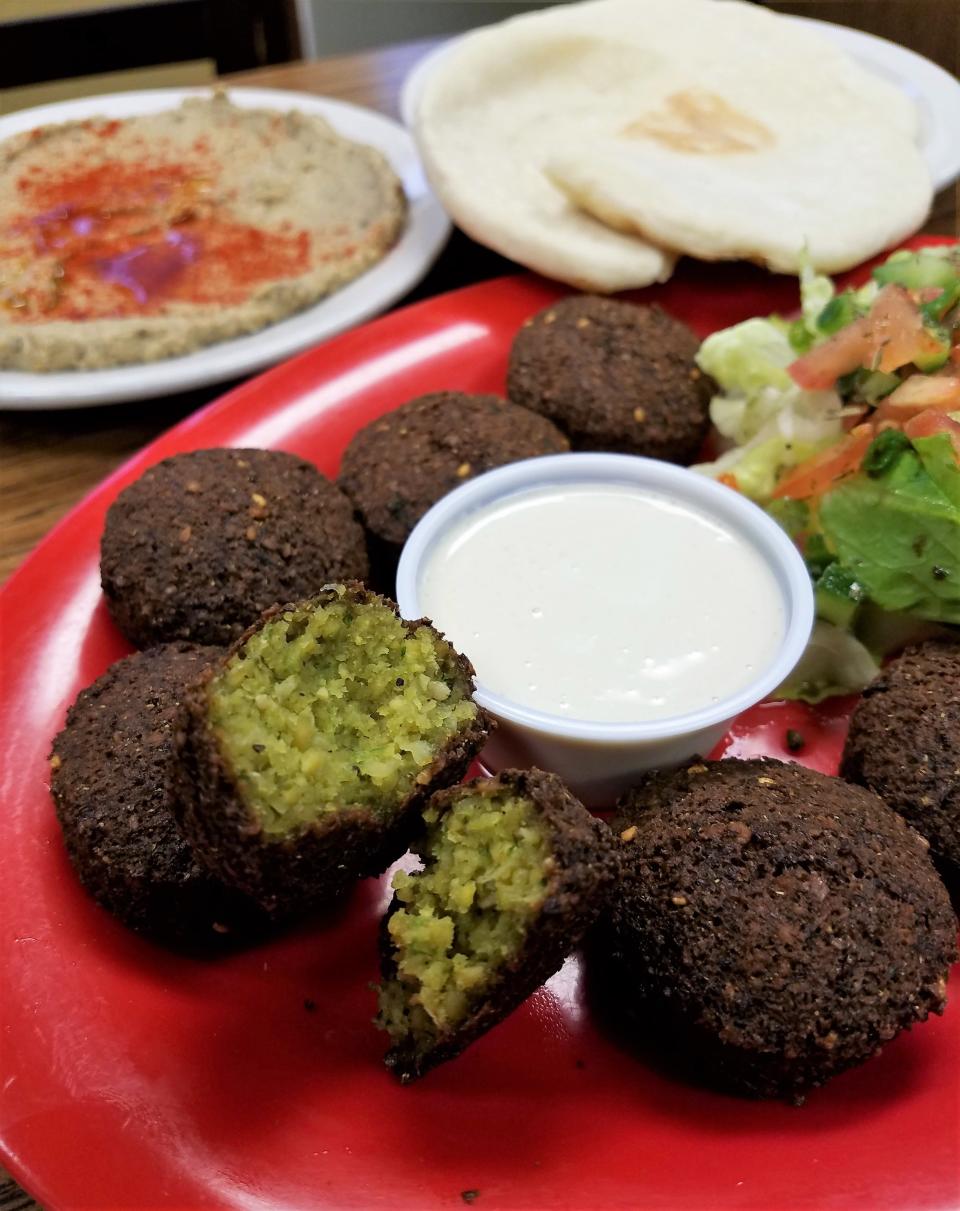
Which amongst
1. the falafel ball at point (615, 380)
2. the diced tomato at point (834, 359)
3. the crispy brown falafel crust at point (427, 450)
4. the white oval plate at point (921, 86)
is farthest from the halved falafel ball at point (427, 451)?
the white oval plate at point (921, 86)

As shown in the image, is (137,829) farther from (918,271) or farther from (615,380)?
(918,271)

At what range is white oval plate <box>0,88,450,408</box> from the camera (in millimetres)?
3281

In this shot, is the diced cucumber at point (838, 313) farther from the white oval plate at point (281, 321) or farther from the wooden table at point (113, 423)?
the white oval plate at point (281, 321)

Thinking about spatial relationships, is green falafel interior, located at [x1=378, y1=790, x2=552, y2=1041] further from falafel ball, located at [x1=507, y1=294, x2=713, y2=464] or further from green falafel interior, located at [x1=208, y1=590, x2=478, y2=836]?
falafel ball, located at [x1=507, y1=294, x2=713, y2=464]

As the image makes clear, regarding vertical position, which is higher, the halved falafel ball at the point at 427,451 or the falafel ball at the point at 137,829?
the halved falafel ball at the point at 427,451

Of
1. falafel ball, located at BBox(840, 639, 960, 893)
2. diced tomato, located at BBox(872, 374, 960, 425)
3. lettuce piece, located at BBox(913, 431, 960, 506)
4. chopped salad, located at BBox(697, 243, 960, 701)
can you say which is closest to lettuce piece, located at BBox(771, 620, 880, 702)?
chopped salad, located at BBox(697, 243, 960, 701)

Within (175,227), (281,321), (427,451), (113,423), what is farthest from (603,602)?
(175,227)

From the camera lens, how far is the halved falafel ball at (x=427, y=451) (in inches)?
104

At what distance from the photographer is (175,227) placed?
13.3ft

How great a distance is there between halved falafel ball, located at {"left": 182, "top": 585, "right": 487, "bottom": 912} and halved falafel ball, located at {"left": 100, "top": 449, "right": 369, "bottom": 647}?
0.62 metres

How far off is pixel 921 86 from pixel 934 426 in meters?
2.33

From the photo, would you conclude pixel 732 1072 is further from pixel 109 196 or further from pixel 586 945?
pixel 109 196

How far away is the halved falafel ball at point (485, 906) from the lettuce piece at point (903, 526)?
136 centimetres

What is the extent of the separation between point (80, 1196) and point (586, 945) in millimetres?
945
